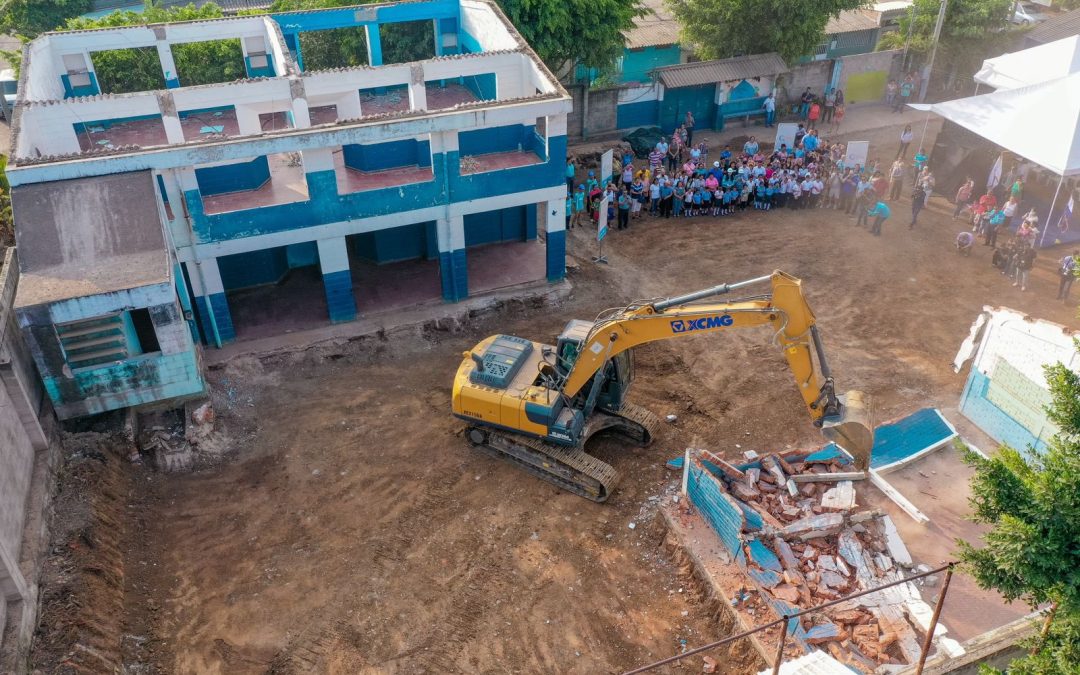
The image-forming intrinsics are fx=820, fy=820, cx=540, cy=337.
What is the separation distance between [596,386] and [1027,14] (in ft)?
118

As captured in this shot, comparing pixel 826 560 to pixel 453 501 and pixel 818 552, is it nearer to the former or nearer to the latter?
pixel 818 552

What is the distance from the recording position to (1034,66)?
26.4 meters

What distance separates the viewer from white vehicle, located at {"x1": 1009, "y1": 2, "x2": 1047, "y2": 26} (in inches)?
1447

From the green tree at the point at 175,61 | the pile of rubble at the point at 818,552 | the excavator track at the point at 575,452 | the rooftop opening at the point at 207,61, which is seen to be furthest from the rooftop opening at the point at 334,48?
the pile of rubble at the point at 818,552

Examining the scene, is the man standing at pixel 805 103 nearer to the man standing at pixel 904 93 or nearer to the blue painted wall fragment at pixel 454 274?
the man standing at pixel 904 93

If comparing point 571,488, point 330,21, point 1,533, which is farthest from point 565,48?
point 1,533

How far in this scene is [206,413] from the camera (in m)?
16.3

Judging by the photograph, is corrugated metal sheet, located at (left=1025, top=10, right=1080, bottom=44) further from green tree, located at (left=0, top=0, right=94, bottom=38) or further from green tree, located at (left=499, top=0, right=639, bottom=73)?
green tree, located at (left=0, top=0, right=94, bottom=38)

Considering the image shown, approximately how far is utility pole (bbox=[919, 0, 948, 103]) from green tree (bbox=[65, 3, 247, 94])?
24.8 m

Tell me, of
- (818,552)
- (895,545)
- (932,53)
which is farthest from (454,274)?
(932,53)

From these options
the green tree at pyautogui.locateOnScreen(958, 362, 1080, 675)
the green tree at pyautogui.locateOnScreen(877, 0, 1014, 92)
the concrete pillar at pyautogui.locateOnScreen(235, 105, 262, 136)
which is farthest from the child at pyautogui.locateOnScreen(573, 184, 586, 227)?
the green tree at pyautogui.locateOnScreen(877, 0, 1014, 92)

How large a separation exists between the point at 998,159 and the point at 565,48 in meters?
13.8

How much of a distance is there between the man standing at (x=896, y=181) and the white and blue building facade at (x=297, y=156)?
11.2 meters

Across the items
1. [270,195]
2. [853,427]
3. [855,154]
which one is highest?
[270,195]
